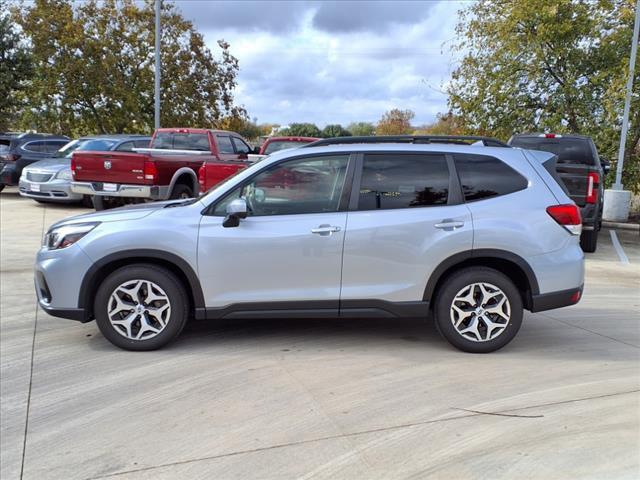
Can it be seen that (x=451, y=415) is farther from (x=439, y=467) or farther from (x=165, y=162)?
(x=165, y=162)

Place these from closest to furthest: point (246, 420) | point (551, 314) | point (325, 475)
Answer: point (325, 475) → point (246, 420) → point (551, 314)

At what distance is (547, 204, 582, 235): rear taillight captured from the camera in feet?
16.3

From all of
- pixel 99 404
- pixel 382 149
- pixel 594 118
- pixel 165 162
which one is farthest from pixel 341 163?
pixel 594 118

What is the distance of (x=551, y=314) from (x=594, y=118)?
38.3ft

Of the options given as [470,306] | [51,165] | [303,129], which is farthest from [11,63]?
[303,129]

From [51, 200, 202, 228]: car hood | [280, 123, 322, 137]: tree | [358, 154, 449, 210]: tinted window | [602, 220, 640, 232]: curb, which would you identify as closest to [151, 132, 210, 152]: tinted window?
[51, 200, 202, 228]: car hood

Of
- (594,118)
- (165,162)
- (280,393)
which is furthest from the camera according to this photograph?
(594,118)

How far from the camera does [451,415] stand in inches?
152

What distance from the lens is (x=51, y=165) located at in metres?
14.5

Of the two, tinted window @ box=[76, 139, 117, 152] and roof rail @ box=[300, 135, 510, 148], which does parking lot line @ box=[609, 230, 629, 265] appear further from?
tinted window @ box=[76, 139, 117, 152]

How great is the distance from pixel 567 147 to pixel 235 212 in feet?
27.1

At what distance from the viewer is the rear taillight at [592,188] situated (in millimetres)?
9805

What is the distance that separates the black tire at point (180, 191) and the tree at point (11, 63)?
52.6ft

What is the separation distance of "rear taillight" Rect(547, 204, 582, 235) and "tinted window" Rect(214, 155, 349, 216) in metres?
1.79
